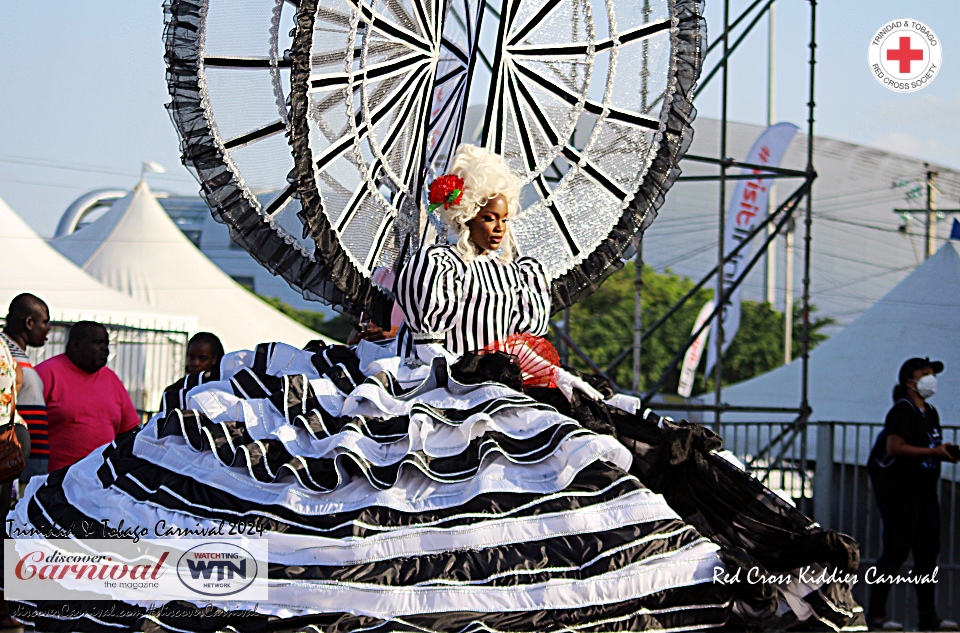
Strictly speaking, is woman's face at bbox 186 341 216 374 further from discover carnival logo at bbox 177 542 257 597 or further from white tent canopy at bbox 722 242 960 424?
white tent canopy at bbox 722 242 960 424

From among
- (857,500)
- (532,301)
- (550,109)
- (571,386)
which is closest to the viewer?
(571,386)

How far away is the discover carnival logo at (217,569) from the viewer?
2604 millimetres

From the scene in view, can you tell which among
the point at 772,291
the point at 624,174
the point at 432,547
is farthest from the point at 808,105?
the point at 772,291

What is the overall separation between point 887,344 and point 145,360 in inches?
316

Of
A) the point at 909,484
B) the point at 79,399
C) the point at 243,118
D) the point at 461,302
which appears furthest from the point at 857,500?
the point at 243,118

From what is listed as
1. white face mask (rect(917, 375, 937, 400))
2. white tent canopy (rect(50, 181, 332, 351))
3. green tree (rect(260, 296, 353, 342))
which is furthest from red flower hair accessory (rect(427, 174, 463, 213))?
green tree (rect(260, 296, 353, 342))

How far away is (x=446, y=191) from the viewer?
138 inches

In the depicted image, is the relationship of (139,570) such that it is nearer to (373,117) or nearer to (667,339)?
(373,117)

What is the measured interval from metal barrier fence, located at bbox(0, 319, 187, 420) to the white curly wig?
28.4 ft

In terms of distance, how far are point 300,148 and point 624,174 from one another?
145cm

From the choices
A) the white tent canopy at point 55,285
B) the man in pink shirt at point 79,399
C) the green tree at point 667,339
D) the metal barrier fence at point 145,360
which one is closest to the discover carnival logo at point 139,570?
the man in pink shirt at point 79,399

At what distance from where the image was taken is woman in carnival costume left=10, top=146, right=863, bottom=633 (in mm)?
2596

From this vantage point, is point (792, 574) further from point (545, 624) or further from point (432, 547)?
point (432, 547)

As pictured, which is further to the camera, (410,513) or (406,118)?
(406,118)
